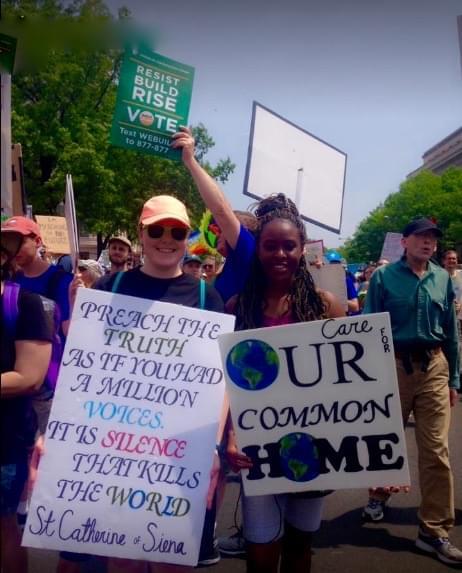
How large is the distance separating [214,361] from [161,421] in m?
0.31

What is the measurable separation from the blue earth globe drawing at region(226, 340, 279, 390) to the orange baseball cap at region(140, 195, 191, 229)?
56cm

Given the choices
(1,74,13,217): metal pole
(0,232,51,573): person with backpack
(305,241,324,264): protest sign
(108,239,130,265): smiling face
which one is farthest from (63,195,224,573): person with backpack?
(305,241,324,264): protest sign

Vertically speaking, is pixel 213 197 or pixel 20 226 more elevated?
pixel 213 197

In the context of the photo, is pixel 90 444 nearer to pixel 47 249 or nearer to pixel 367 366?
pixel 367 366

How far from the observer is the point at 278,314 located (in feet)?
9.09

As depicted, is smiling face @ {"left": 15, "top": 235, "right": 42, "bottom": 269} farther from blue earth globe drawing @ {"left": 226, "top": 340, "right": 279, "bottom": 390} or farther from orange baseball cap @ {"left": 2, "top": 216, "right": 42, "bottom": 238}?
blue earth globe drawing @ {"left": 226, "top": 340, "right": 279, "bottom": 390}

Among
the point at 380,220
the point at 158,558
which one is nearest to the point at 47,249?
the point at 158,558

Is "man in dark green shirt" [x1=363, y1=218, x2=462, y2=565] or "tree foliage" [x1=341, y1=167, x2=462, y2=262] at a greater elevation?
"tree foliage" [x1=341, y1=167, x2=462, y2=262]

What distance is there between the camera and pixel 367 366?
8.31 ft

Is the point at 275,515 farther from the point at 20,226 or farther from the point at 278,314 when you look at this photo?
the point at 20,226

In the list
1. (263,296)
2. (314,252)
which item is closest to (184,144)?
(263,296)

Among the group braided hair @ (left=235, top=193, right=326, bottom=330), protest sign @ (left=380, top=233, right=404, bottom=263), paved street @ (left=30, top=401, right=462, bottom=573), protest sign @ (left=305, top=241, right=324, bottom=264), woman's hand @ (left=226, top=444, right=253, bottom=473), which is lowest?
paved street @ (left=30, top=401, right=462, bottom=573)

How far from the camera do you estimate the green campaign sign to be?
283cm

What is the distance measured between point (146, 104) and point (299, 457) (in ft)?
5.38
